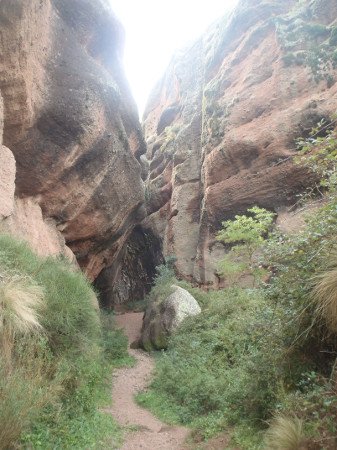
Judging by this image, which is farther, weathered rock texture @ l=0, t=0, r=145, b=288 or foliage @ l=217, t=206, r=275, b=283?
foliage @ l=217, t=206, r=275, b=283

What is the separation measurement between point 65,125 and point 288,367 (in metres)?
9.85

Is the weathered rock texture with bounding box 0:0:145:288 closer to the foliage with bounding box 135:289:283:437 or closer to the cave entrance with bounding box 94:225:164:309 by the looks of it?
the foliage with bounding box 135:289:283:437

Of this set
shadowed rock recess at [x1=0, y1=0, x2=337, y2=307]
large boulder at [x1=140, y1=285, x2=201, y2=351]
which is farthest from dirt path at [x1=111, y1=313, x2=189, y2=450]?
shadowed rock recess at [x1=0, y1=0, x2=337, y2=307]

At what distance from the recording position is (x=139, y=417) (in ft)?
25.4

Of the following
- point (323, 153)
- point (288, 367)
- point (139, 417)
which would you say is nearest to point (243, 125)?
point (323, 153)

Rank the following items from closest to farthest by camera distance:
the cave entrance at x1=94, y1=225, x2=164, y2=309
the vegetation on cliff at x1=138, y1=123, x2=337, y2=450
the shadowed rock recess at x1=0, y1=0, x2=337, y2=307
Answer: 1. the vegetation on cliff at x1=138, y1=123, x2=337, y2=450
2. the shadowed rock recess at x1=0, y1=0, x2=337, y2=307
3. the cave entrance at x1=94, y1=225, x2=164, y2=309

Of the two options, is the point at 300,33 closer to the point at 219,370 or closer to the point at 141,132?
the point at 141,132

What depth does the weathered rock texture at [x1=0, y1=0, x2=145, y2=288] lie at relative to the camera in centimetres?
956

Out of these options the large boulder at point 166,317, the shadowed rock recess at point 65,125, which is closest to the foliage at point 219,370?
the large boulder at point 166,317

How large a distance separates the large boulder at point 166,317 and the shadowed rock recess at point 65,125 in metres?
4.05

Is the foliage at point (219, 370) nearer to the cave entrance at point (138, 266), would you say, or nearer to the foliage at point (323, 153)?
the foliage at point (323, 153)

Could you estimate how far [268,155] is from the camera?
1773cm

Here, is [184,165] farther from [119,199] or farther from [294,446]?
[294,446]

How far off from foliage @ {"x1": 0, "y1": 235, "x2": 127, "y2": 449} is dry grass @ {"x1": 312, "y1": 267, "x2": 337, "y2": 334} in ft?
11.2
